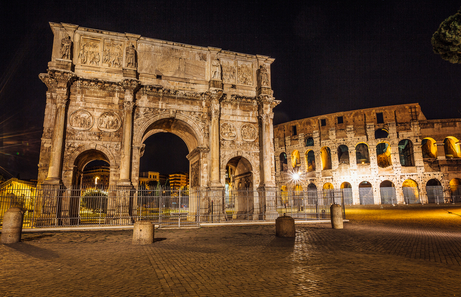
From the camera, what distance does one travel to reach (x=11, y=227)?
31.3 feet

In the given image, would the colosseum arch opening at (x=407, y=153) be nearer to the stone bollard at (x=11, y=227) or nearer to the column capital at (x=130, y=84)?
the column capital at (x=130, y=84)

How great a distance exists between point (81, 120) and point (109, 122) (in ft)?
5.16

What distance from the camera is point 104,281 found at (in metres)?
4.84

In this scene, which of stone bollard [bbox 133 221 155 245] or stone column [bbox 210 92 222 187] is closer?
stone bollard [bbox 133 221 155 245]

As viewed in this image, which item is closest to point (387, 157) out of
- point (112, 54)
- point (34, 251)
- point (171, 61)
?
point (171, 61)

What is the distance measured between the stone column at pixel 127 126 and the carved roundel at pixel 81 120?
2040 mm

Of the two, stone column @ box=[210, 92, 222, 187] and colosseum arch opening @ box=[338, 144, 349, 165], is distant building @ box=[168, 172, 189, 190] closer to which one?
colosseum arch opening @ box=[338, 144, 349, 165]

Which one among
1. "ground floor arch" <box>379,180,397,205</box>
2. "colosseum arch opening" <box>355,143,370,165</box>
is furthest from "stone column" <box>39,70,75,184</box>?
"colosseum arch opening" <box>355,143,370,165</box>

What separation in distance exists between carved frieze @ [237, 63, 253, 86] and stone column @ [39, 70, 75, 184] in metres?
10.9

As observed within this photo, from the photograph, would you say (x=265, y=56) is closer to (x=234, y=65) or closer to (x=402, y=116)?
(x=234, y=65)

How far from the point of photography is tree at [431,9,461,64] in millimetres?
11016

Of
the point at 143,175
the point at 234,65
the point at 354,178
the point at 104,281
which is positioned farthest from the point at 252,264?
the point at 143,175

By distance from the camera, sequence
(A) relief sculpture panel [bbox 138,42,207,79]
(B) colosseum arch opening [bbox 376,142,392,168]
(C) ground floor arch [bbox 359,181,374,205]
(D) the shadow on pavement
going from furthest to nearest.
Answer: (B) colosseum arch opening [bbox 376,142,392,168] < (C) ground floor arch [bbox 359,181,374,205] < (A) relief sculpture panel [bbox 138,42,207,79] < (D) the shadow on pavement

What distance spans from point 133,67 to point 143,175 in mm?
101653
